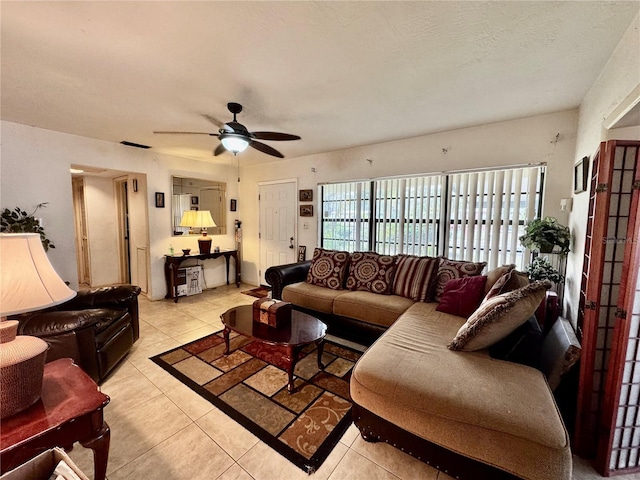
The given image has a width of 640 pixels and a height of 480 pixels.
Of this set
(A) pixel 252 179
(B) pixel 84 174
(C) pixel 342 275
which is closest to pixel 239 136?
(C) pixel 342 275

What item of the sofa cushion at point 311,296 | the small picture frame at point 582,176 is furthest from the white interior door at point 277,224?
the small picture frame at point 582,176

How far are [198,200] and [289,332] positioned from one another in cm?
363

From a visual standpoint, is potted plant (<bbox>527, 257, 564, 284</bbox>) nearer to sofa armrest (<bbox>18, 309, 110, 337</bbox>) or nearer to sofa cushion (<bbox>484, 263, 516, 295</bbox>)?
sofa cushion (<bbox>484, 263, 516, 295</bbox>)

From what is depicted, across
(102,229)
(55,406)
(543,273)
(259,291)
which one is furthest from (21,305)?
(102,229)

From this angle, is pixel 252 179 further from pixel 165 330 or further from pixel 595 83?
pixel 595 83

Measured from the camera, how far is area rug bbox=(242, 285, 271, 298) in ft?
15.4

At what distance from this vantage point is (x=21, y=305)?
3.31 feet

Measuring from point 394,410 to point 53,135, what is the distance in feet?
15.5

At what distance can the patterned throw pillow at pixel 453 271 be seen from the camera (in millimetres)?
2751

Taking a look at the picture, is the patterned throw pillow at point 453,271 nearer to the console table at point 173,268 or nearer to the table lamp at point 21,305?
the table lamp at point 21,305

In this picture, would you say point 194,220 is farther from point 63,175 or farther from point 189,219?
point 63,175

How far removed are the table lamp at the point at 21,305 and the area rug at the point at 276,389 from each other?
1.15 m

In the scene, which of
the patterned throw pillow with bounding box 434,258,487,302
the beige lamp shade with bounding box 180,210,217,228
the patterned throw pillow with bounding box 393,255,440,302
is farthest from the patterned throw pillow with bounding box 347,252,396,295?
the beige lamp shade with bounding box 180,210,217,228

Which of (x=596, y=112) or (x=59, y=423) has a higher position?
(x=596, y=112)
